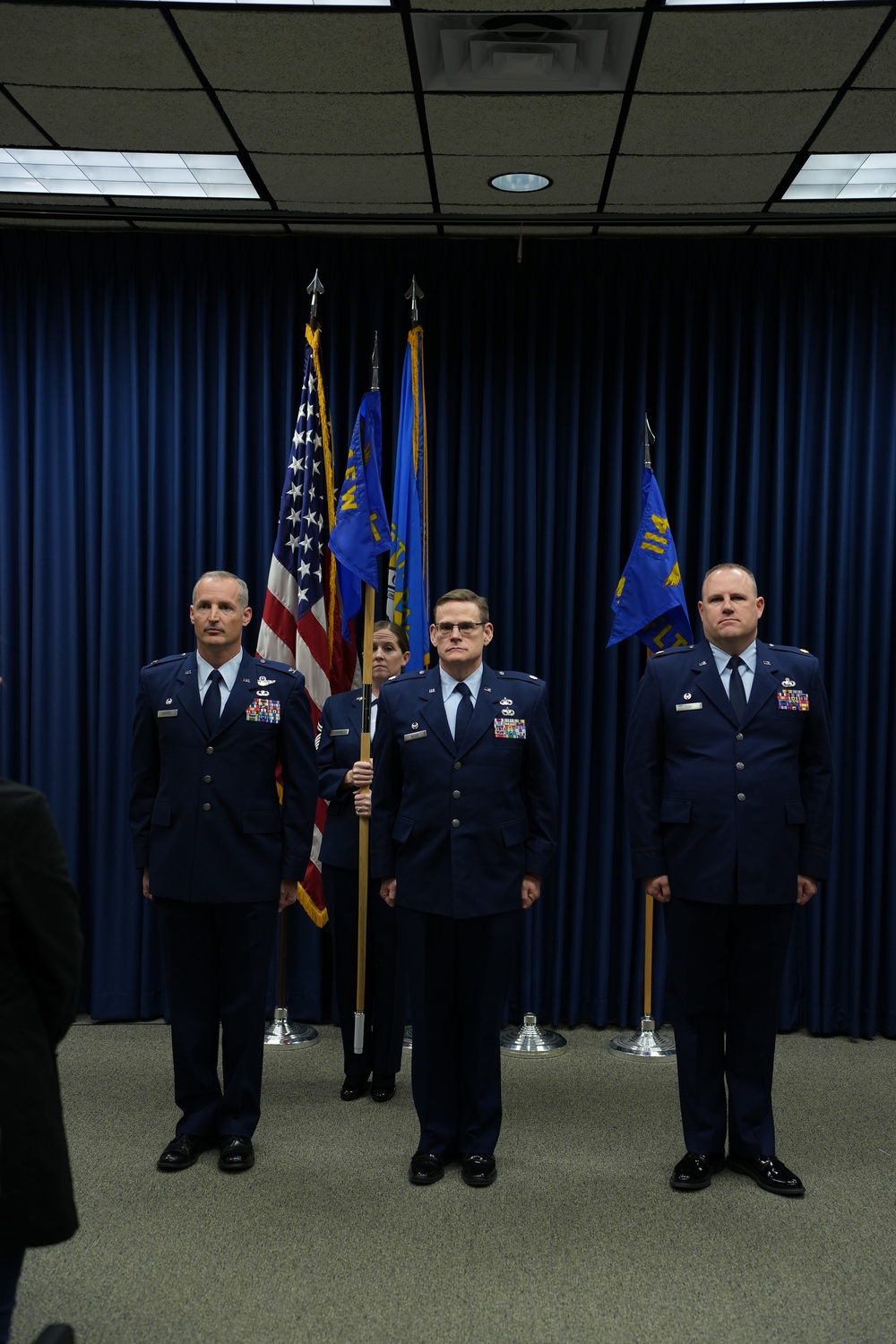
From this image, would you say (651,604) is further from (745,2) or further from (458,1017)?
(745,2)

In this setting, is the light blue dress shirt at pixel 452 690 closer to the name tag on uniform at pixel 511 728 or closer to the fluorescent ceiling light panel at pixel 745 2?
the name tag on uniform at pixel 511 728

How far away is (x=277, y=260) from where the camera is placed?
5.12m

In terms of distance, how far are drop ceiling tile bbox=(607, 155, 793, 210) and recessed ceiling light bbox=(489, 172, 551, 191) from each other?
267 mm

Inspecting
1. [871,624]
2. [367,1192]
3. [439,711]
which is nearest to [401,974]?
[367,1192]

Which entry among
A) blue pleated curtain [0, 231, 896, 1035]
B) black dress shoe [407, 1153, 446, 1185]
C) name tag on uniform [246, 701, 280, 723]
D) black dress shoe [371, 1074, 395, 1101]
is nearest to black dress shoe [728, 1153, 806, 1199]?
black dress shoe [407, 1153, 446, 1185]

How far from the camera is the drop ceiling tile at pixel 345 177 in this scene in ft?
14.1

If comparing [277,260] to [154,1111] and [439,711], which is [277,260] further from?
[154,1111]

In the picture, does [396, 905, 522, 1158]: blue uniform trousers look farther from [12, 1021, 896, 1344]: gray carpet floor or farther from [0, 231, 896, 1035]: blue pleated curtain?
[0, 231, 896, 1035]: blue pleated curtain

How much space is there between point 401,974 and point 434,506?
2037mm

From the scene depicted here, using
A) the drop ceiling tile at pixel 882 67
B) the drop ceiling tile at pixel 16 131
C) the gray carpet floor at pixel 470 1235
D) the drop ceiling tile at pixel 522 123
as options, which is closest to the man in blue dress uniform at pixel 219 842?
the gray carpet floor at pixel 470 1235

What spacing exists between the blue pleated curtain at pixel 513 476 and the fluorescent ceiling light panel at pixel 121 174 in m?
0.43

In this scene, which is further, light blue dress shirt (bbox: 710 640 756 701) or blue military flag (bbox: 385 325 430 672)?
blue military flag (bbox: 385 325 430 672)

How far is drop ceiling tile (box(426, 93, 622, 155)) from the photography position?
3822 millimetres

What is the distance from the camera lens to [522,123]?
3.98m
